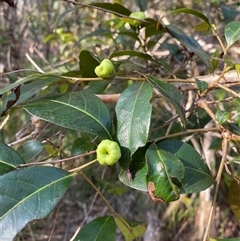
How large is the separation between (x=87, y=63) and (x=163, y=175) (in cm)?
31

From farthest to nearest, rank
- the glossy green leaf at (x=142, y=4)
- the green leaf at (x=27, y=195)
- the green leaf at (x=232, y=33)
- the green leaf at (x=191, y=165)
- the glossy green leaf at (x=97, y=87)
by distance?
the glossy green leaf at (x=142, y=4)
the glossy green leaf at (x=97, y=87)
the green leaf at (x=232, y=33)
the green leaf at (x=191, y=165)
the green leaf at (x=27, y=195)

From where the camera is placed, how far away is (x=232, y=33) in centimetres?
66

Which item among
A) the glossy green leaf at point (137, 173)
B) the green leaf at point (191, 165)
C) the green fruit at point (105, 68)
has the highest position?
the green fruit at point (105, 68)

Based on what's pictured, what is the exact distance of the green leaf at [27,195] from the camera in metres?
0.43

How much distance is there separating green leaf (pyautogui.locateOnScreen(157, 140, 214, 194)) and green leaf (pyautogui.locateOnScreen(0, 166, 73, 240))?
0.53ft

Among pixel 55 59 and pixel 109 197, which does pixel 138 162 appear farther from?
pixel 55 59

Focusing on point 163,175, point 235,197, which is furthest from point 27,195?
point 235,197

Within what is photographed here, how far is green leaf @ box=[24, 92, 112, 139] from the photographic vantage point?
1.68 ft

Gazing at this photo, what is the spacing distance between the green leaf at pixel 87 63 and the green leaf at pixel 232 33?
24 centimetres

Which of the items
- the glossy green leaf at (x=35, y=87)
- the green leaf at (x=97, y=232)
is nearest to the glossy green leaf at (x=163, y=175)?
the green leaf at (x=97, y=232)

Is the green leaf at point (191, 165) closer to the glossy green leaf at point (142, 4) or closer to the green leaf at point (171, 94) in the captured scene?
the green leaf at point (171, 94)

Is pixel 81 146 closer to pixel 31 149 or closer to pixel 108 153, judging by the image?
pixel 31 149

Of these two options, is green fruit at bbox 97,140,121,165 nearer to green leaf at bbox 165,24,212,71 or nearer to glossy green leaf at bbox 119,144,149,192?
glossy green leaf at bbox 119,144,149,192

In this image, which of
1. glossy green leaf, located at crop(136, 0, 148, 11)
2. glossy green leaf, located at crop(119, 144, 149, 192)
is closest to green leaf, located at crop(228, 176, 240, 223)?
glossy green leaf, located at crop(119, 144, 149, 192)
